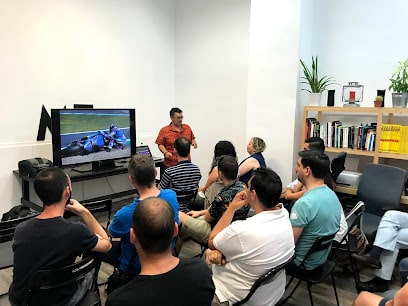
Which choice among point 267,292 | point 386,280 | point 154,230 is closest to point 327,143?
point 386,280

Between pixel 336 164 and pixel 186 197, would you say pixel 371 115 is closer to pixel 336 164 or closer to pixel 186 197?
pixel 336 164

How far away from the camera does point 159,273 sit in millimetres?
1255

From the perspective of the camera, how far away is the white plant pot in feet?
14.1

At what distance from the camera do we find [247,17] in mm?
5184

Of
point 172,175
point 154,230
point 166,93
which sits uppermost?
point 166,93

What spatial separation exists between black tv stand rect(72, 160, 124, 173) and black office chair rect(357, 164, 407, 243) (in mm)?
3061

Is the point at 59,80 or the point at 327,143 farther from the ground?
the point at 59,80

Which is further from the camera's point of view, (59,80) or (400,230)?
(59,80)

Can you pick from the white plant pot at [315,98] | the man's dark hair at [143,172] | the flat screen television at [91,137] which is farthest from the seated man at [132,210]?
the white plant pot at [315,98]

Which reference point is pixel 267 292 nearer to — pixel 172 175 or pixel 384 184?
pixel 172 175

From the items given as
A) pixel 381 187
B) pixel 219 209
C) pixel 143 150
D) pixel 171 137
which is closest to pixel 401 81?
pixel 381 187

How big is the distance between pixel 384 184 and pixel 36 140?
4093mm

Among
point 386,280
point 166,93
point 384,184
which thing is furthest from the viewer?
point 166,93

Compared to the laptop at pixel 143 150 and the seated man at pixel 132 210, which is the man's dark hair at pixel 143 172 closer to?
the seated man at pixel 132 210
